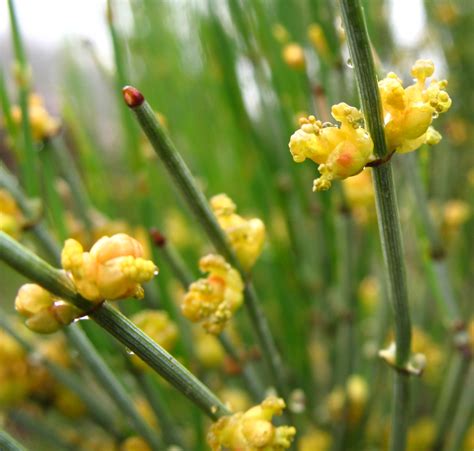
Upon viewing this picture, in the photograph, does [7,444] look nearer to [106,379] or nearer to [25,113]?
[106,379]

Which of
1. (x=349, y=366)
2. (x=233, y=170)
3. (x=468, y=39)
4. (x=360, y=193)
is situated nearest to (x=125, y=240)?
(x=360, y=193)

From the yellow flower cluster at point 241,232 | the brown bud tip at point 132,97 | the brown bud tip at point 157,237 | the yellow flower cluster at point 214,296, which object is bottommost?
the yellow flower cluster at point 214,296

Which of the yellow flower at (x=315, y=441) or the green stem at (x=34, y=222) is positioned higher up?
the green stem at (x=34, y=222)

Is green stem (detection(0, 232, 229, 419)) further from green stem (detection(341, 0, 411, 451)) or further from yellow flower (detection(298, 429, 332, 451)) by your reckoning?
yellow flower (detection(298, 429, 332, 451))

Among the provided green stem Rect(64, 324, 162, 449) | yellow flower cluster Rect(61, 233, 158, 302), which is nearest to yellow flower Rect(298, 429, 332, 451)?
green stem Rect(64, 324, 162, 449)

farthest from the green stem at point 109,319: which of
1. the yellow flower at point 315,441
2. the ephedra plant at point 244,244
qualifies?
the yellow flower at point 315,441

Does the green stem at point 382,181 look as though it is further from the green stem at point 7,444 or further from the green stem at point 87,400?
the green stem at point 87,400

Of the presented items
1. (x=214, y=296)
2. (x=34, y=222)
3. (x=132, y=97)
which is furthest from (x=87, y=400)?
(x=132, y=97)
